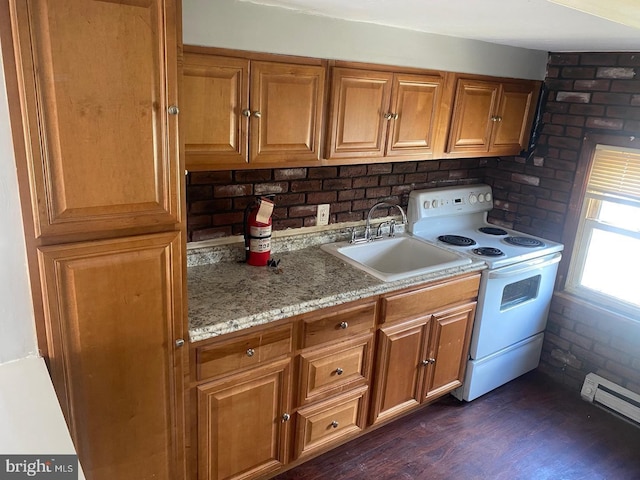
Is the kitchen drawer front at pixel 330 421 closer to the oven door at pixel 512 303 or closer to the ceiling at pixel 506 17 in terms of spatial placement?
the oven door at pixel 512 303

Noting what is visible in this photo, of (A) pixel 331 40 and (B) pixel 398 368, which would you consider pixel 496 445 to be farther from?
(A) pixel 331 40

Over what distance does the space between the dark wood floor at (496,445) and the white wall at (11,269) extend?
141cm

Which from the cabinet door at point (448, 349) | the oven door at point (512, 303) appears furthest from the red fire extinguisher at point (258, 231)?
the oven door at point (512, 303)

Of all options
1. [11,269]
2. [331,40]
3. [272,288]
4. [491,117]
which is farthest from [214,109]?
[491,117]

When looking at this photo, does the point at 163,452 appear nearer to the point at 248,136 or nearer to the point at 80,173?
the point at 80,173

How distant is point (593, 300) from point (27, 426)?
2.98 m

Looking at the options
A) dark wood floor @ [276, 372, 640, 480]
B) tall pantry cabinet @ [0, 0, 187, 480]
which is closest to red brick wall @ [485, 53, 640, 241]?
dark wood floor @ [276, 372, 640, 480]

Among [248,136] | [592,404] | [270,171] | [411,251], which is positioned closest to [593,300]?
[592,404]

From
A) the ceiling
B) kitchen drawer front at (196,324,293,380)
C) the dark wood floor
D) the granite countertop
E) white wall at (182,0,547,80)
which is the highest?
the ceiling

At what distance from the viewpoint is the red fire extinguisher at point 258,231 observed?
87.2 inches

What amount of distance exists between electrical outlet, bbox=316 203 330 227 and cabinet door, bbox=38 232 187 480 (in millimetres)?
1180

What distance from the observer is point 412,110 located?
2.40 meters

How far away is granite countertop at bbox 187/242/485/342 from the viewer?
1824 millimetres

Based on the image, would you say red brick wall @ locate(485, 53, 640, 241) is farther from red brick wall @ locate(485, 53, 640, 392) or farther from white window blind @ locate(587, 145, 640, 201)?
white window blind @ locate(587, 145, 640, 201)
